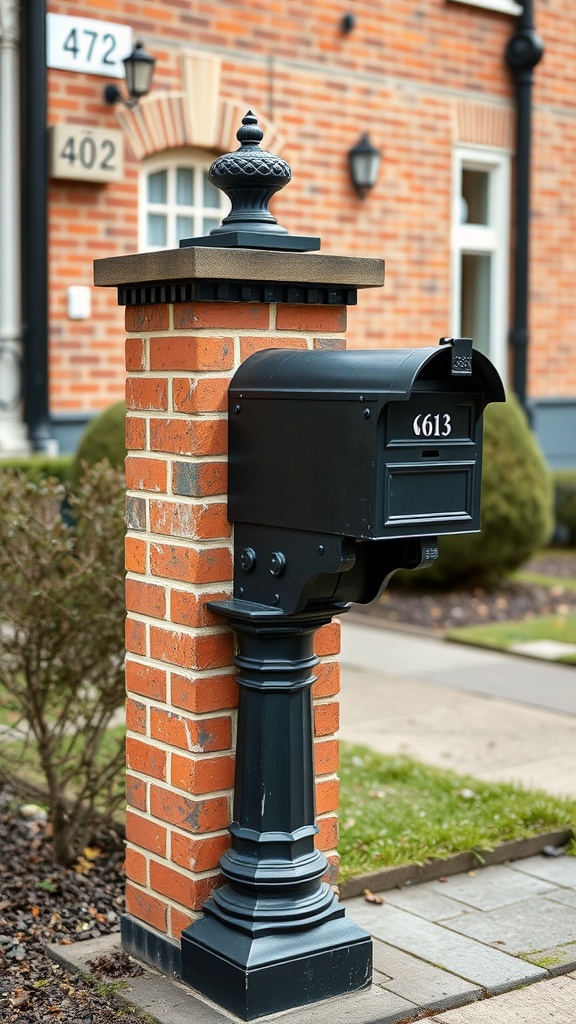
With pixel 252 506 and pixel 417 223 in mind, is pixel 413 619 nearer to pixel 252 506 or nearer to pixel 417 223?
pixel 417 223

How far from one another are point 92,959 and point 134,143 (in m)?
6.69

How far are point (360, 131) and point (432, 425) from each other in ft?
26.3

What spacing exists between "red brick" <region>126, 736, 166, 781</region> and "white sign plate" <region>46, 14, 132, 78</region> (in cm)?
627

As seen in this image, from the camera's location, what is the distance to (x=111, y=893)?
370 centimetres

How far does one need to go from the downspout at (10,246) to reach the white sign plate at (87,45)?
0.81 feet

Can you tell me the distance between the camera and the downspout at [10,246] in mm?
8273

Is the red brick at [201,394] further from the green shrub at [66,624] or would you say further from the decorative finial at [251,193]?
the green shrub at [66,624]

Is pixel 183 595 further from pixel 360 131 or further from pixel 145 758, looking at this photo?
pixel 360 131

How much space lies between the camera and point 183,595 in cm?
292

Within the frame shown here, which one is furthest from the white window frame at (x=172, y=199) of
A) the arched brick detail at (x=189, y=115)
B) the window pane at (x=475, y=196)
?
the window pane at (x=475, y=196)

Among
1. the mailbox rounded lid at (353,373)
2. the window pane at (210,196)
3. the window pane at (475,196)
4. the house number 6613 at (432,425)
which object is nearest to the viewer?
the mailbox rounded lid at (353,373)

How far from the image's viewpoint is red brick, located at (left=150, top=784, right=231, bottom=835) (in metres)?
2.91

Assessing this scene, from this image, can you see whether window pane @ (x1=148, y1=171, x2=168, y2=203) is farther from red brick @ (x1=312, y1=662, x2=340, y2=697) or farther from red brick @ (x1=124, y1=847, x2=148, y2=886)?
red brick @ (x1=124, y1=847, x2=148, y2=886)

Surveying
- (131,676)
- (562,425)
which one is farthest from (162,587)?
(562,425)
